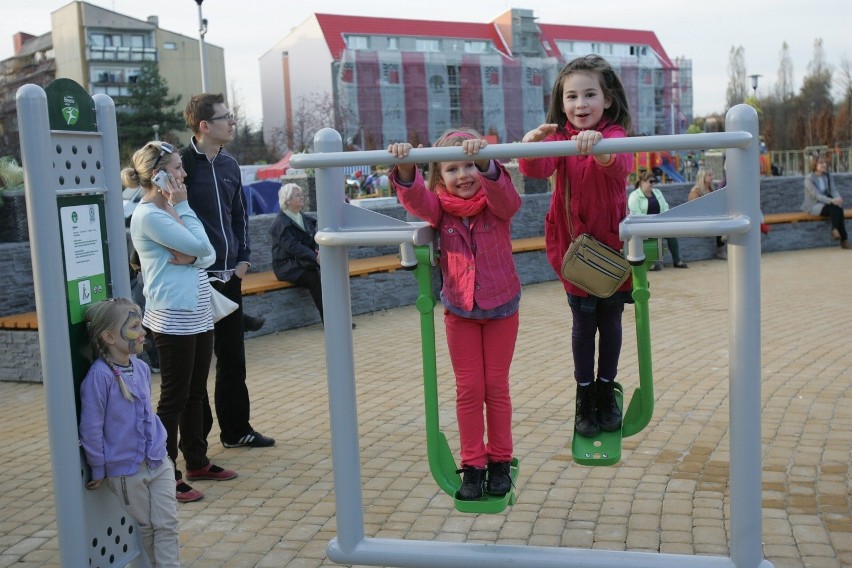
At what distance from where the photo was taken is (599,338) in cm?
370

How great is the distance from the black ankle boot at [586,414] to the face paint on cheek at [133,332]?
1679 millimetres

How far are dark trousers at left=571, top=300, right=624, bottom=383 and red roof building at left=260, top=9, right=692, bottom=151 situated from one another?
58181mm

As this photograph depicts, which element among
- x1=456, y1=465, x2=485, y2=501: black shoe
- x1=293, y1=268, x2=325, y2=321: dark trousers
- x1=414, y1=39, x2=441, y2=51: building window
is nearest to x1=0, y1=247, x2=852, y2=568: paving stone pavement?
x1=456, y1=465, x2=485, y2=501: black shoe

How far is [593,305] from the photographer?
368 centimetres

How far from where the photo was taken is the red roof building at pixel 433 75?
67.6 m

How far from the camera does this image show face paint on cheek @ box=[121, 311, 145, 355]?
367 centimetres

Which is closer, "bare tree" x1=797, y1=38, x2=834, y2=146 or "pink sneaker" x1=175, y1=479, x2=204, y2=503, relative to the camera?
"pink sneaker" x1=175, y1=479, x2=204, y2=503

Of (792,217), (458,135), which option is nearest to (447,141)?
(458,135)

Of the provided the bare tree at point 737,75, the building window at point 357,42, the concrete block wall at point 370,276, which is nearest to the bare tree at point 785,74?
the bare tree at point 737,75

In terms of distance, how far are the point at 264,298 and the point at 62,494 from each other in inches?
247

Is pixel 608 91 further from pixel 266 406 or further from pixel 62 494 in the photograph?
pixel 266 406

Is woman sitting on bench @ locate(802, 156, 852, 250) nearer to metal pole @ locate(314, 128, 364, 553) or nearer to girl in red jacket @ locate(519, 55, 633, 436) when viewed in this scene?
girl in red jacket @ locate(519, 55, 633, 436)

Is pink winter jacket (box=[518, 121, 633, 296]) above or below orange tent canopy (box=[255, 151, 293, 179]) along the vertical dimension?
below

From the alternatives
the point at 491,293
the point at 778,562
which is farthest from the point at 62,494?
the point at 778,562
